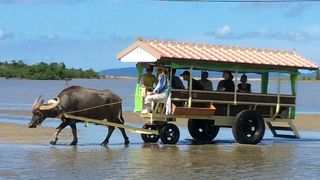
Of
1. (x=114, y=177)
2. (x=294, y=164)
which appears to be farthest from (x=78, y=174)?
(x=294, y=164)

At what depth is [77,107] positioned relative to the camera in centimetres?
1942

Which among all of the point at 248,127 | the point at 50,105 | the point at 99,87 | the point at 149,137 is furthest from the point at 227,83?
the point at 99,87

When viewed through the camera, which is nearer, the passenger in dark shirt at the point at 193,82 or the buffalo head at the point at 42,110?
the buffalo head at the point at 42,110

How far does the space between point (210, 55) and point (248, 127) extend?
2.36 meters

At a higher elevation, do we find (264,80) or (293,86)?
(264,80)

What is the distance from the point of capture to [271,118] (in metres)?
21.6

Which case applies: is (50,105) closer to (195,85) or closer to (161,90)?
(161,90)

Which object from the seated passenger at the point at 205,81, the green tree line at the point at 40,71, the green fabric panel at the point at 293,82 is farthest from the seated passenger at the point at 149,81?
the green tree line at the point at 40,71

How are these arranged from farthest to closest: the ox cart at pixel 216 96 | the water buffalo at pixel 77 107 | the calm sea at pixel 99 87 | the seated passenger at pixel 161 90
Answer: the calm sea at pixel 99 87 < the ox cart at pixel 216 96 < the seated passenger at pixel 161 90 < the water buffalo at pixel 77 107

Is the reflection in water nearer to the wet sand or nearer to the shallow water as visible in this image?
the shallow water

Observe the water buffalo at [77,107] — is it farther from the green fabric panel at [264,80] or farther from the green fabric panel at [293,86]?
the green fabric panel at [293,86]

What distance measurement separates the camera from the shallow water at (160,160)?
44.6ft

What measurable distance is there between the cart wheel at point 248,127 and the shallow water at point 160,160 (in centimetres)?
26

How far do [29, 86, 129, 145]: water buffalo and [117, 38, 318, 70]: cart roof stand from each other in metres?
1.34
